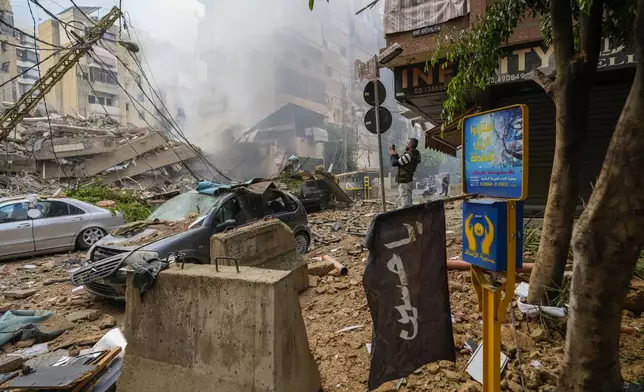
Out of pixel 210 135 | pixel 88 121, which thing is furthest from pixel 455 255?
pixel 210 135

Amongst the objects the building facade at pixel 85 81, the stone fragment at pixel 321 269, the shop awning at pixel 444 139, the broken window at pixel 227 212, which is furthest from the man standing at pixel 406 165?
the building facade at pixel 85 81

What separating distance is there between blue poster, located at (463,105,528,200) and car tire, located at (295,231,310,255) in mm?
6438

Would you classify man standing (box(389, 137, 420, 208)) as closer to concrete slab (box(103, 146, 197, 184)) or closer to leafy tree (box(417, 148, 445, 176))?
concrete slab (box(103, 146, 197, 184))

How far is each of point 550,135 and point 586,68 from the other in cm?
517

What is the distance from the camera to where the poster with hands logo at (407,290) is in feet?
7.75

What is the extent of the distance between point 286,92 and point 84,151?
3158cm

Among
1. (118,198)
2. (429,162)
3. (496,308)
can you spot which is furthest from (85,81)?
(429,162)

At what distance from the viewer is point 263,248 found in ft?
18.4

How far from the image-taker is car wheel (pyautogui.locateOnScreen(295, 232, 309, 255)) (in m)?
8.57

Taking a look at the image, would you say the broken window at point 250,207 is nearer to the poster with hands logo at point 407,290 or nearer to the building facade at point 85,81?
the poster with hands logo at point 407,290

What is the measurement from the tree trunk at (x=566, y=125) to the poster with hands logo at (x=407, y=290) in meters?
1.67

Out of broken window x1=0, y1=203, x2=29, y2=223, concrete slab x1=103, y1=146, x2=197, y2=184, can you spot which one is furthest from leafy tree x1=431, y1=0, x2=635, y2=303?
concrete slab x1=103, y1=146, x2=197, y2=184

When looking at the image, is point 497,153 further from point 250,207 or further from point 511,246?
point 250,207

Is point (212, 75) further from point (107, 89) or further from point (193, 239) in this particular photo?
point (193, 239)
